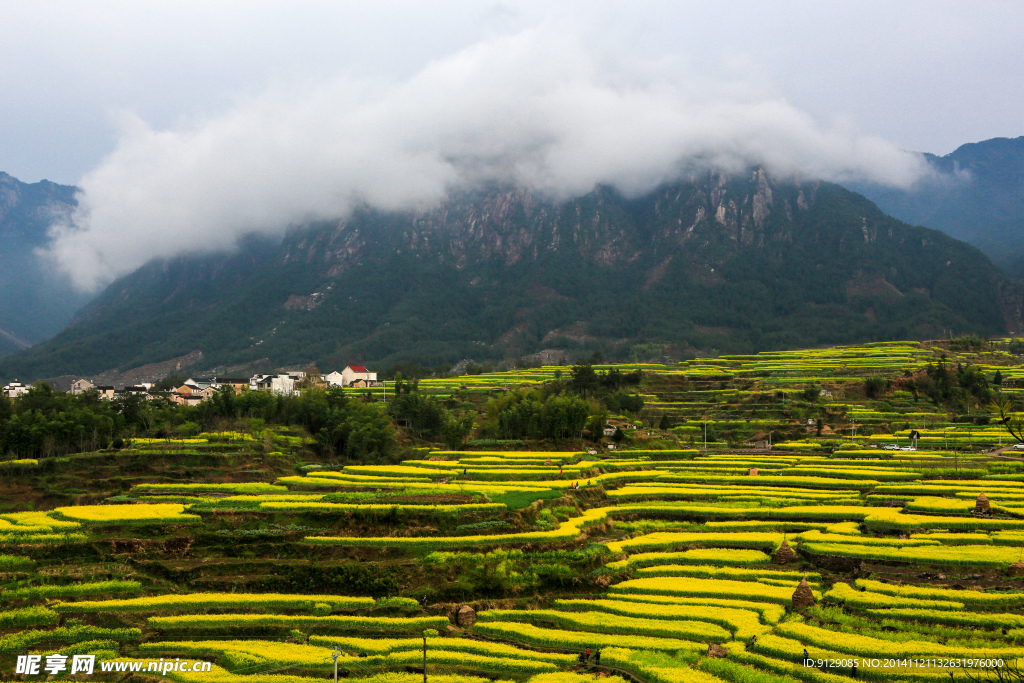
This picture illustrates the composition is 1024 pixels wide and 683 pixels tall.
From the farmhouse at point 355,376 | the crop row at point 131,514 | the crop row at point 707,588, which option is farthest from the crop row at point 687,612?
the farmhouse at point 355,376

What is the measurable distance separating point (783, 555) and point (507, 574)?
581 inches

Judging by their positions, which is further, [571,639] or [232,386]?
[232,386]

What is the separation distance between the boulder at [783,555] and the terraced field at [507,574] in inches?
2.9

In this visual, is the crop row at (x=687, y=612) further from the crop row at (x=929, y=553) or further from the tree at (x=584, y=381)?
the tree at (x=584, y=381)

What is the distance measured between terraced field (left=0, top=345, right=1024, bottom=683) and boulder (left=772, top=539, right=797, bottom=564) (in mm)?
74

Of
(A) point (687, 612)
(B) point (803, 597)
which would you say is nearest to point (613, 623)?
(A) point (687, 612)

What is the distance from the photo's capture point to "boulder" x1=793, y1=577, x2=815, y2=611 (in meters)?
30.3

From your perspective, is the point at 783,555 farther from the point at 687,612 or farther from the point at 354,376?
the point at 354,376

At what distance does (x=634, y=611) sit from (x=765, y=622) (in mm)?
5319

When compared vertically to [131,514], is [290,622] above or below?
below

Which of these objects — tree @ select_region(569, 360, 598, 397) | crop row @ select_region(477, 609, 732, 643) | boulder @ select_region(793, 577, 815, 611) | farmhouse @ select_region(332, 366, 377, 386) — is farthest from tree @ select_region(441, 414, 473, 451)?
farmhouse @ select_region(332, 366, 377, 386)

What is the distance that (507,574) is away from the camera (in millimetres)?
32906

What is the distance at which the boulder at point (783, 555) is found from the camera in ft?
119

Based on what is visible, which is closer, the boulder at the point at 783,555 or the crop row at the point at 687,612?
the crop row at the point at 687,612
